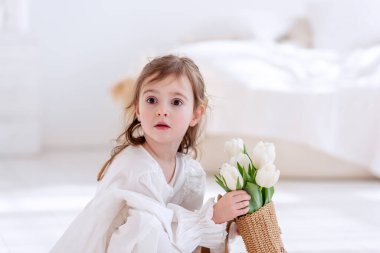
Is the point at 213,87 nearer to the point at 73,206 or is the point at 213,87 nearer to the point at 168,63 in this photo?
the point at 73,206

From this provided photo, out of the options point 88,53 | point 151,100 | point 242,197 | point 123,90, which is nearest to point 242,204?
point 242,197

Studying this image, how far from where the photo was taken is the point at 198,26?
5.29 meters

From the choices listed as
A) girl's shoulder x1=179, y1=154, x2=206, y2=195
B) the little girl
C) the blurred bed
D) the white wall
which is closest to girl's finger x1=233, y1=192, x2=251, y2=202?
the little girl

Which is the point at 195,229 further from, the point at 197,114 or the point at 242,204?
the point at 197,114

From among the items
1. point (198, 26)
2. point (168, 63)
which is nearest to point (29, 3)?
point (198, 26)

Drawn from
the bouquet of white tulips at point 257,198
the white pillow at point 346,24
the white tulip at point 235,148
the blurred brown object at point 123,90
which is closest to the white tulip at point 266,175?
the bouquet of white tulips at point 257,198

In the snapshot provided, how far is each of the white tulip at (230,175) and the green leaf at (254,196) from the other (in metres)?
0.02

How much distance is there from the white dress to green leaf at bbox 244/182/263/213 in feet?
0.36

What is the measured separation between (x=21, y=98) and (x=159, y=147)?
2927mm

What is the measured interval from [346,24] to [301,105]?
4.88ft

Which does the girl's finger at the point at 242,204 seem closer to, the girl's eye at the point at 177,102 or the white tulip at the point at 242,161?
the white tulip at the point at 242,161

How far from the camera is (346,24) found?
5117 mm

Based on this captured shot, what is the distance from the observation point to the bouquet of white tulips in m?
1.85

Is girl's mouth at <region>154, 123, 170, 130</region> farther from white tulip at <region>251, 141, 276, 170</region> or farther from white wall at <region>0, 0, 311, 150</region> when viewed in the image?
white wall at <region>0, 0, 311, 150</region>
